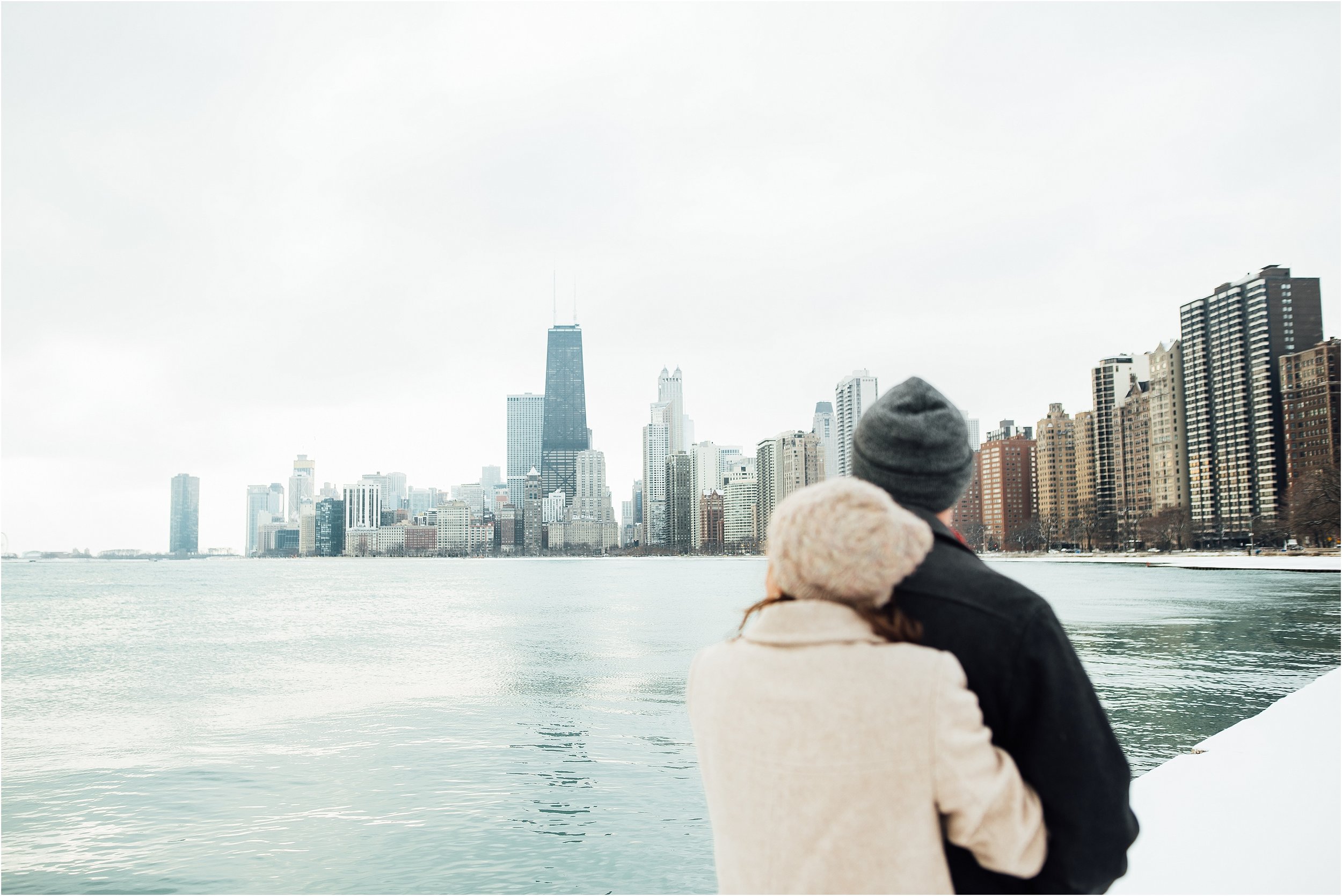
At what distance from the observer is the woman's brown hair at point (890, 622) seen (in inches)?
62.3

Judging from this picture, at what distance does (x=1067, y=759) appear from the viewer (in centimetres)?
161

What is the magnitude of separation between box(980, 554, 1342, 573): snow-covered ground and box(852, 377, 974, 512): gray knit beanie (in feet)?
179

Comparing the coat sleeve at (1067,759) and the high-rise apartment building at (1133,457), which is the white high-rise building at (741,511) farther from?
the coat sleeve at (1067,759)

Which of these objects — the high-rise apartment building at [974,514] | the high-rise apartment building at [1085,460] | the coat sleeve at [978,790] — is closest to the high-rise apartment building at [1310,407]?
the high-rise apartment building at [1085,460]

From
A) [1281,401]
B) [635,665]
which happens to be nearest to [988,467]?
[1281,401]

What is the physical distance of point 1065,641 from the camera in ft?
5.19

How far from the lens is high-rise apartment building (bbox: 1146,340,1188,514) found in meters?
122

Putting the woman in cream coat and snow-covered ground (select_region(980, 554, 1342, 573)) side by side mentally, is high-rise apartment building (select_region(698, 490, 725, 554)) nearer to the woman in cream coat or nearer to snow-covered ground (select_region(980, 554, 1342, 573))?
snow-covered ground (select_region(980, 554, 1342, 573))

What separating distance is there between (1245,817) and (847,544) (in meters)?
4.52

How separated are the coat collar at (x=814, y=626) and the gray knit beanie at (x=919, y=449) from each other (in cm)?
44

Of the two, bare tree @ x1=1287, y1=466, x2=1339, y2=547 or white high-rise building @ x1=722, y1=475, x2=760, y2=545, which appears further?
white high-rise building @ x1=722, y1=475, x2=760, y2=545

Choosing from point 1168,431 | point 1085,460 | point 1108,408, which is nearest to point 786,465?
point 1085,460

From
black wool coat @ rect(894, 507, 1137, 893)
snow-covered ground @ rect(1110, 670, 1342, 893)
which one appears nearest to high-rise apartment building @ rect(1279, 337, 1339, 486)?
snow-covered ground @ rect(1110, 670, 1342, 893)

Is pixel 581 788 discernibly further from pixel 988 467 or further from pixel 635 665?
pixel 988 467
